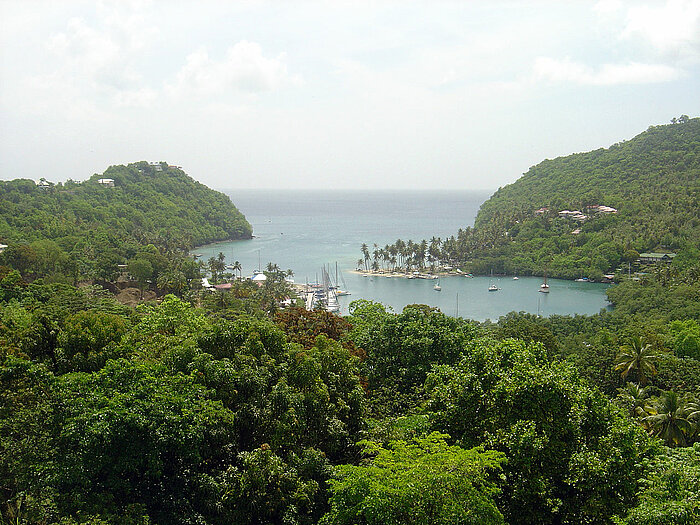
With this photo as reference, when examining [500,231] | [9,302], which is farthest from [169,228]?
[9,302]

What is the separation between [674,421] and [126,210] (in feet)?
272

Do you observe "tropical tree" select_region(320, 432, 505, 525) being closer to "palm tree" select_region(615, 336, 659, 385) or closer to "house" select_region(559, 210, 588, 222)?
"palm tree" select_region(615, 336, 659, 385)

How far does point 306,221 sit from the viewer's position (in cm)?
13962

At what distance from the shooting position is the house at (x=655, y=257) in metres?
57.4

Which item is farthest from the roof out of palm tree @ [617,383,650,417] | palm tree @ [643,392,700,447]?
palm tree @ [643,392,700,447]

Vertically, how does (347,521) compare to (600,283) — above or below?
above

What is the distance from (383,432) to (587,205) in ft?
255

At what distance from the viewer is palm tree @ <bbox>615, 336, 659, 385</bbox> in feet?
63.1

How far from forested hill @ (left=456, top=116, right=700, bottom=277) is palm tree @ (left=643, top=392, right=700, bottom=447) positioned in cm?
4732

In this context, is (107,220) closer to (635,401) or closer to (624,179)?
(635,401)

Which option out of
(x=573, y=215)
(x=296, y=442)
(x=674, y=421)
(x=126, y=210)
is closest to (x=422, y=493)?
(x=296, y=442)

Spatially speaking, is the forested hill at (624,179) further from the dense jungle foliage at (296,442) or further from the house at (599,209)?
the dense jungle foliage at (296,442)

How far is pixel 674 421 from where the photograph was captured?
1394 centimetres

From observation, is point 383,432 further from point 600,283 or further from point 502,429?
point 600,283
